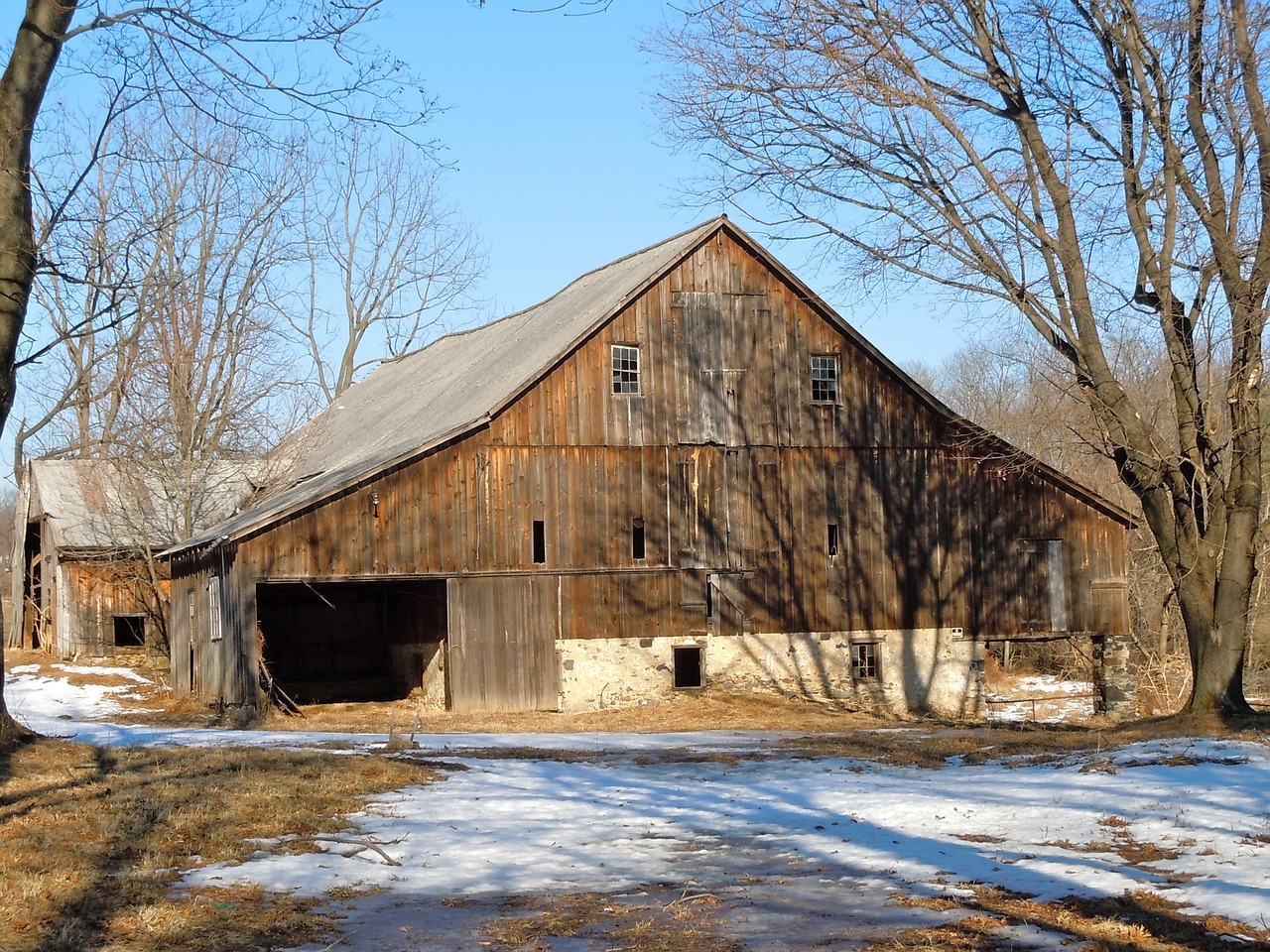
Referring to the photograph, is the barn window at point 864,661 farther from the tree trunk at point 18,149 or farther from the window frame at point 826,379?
the tree trunk at point 18,149

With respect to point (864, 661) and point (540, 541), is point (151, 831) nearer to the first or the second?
point (540, 541)

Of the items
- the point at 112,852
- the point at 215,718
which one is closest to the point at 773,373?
the point at 215,718

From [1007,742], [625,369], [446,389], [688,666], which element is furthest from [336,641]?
[1007,742]

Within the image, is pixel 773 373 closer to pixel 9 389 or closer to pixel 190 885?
pixel 9 389

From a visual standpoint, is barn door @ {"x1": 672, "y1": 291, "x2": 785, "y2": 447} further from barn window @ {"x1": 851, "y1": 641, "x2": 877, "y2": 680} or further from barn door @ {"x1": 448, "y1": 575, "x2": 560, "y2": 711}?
barn window @ {"x1": 851, "y1": 641, "x2": 877, "y2": 680}

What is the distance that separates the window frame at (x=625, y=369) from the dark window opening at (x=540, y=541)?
2.87m

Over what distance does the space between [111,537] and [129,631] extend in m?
3.89

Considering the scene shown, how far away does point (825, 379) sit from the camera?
26.9 m

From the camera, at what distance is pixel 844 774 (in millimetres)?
14148

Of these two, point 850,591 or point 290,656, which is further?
point 290,656

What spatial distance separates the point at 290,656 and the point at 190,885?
25105mm

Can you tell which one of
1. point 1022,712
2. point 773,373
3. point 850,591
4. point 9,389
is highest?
point 773,373

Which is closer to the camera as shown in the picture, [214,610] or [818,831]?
[818,831]

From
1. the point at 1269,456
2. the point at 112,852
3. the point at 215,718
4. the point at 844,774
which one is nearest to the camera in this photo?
the point at 112,852
